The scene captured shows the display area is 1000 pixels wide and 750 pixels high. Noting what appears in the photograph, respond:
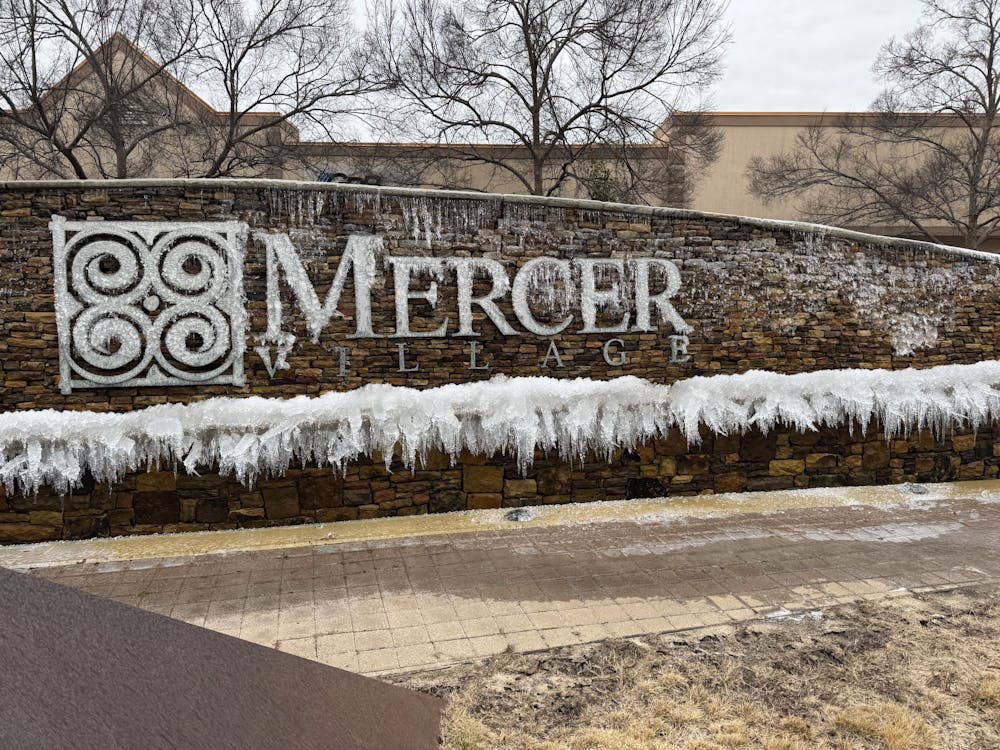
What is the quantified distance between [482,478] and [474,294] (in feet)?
5.79

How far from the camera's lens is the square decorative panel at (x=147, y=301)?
5906 mm

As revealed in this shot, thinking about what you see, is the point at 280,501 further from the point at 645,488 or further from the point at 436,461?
the point at 645,488

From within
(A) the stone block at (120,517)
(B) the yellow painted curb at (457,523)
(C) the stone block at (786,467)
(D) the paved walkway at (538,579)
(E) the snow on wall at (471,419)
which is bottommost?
(D) the paved walkway at (538,579)

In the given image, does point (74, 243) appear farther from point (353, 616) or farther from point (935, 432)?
point (935, 432)

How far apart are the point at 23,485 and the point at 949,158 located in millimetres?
17072

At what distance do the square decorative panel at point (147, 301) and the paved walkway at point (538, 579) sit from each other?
1.71 metres

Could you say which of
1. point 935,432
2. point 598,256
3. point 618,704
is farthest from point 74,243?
point 935,432

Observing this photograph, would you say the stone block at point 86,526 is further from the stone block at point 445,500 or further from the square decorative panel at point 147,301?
the stone block at point 445,500

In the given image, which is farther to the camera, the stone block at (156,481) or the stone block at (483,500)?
the stone block at (483,500)

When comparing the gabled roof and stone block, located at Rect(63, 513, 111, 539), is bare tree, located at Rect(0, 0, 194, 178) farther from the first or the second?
stone block, located at Rect(63, 513, 111, 539)

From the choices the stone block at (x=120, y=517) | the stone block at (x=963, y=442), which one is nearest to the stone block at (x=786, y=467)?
the stone block at (x=963, y=442)

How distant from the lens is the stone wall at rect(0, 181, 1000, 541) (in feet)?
19.3

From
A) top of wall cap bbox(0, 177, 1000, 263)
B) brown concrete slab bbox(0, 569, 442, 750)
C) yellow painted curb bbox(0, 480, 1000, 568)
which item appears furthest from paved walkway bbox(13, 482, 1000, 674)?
top of wall cap bbox(0, 177, 1000, 263)

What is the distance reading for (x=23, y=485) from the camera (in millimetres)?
5543
